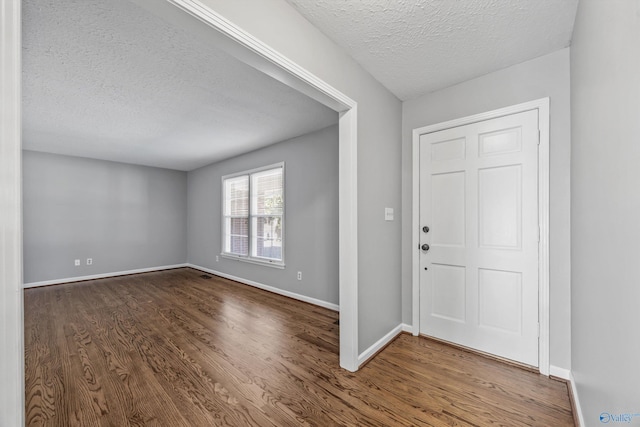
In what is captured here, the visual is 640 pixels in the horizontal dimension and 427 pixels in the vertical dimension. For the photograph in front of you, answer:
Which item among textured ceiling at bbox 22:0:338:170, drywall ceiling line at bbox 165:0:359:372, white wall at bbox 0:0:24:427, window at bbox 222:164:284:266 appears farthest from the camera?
window at bbox 222:164:284:266

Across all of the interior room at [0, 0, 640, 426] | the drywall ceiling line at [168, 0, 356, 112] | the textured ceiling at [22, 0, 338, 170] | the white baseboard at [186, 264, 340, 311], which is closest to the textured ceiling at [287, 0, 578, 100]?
the interior room at [0, 0, 640, 426]

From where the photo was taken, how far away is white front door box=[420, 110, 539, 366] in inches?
84.5

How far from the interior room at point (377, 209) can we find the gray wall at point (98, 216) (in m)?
1.71

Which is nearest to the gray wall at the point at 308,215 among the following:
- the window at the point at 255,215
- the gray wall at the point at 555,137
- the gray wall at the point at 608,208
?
the window at the point at 255,215

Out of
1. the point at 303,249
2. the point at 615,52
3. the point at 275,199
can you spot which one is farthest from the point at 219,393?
the point at 275,199

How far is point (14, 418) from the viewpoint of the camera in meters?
0.71

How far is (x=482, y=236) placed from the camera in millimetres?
2373

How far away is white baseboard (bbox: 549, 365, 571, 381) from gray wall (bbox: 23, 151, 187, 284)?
277 inches

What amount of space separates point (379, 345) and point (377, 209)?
1275mm

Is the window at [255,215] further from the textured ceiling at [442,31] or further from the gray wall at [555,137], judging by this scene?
the gray wall at [555,137]

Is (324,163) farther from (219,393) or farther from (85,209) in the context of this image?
(85,209)

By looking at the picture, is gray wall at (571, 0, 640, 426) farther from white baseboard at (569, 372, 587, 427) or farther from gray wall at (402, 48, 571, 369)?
gray wall at (402, 48, 571, 369)

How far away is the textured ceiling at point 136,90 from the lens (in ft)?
5.74

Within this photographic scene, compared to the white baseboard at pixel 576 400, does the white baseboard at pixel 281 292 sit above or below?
below
